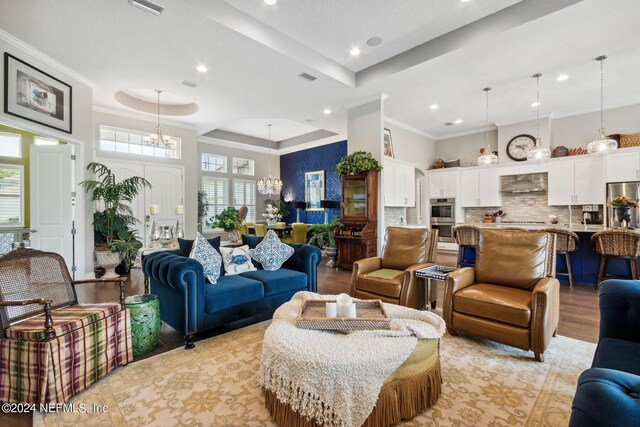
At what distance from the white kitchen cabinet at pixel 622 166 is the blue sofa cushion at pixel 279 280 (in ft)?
21.1

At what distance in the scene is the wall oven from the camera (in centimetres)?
799

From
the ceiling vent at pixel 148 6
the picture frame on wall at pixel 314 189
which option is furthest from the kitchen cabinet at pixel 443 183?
the ceiling vent at pixel 148 6

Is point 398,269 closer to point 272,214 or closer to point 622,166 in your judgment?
point 622,166

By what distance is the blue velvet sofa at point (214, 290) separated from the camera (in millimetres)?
2617

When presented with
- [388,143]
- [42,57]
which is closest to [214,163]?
[42,57]

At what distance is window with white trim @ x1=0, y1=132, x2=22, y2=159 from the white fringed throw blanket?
829cm

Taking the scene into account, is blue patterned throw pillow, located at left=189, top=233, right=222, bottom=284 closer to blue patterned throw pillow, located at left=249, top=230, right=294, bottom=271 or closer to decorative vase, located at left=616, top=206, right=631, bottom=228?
blue patterned throw pillow, located at left=249, top=230, right=294, bottom=271

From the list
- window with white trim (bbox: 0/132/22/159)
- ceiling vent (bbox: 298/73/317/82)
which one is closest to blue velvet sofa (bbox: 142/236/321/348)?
ceiling vent (bbox: 298/73/317/82)

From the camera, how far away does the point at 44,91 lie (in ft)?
13.8

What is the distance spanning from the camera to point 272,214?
10102 millimetres

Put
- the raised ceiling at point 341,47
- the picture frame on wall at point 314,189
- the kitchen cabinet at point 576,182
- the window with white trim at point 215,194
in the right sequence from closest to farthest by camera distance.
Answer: the raised ceiling at point 341,47 < the kitchen cabinet at point 576,182 < the window with white trim at point 215,194 < the picture frame on wall at point 314,189

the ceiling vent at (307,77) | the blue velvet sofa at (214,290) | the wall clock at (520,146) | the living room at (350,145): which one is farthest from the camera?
the wall clock at (520,146)

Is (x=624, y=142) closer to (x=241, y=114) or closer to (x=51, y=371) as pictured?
(x=241, y=114)

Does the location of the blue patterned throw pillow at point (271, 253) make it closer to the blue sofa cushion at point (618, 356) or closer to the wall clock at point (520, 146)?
the blue sofa cushion at point (618, 356)
